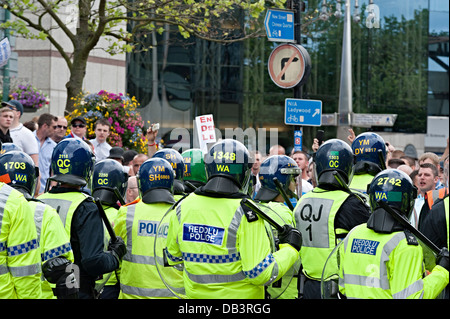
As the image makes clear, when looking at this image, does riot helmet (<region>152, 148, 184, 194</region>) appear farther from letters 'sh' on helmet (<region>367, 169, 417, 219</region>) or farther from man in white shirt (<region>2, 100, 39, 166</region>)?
man in white shirt (<region>2, 100, 39, 166</region>)

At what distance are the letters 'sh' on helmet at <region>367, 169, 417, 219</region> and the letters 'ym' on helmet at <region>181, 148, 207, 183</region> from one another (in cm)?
279

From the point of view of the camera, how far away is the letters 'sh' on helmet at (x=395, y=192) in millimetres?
4723

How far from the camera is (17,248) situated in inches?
174

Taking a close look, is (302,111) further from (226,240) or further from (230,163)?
(226,240)

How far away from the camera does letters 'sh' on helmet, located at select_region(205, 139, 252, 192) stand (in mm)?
4848

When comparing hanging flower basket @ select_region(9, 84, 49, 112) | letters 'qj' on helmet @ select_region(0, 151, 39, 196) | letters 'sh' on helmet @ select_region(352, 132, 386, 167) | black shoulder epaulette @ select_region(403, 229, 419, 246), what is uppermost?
hanging flower basket @ select_region(9, 84, 49, 112)

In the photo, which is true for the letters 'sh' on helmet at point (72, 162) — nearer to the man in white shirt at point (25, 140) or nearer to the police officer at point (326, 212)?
the police officer at point (326, 212)

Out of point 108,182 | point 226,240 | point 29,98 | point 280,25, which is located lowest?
point 226,240

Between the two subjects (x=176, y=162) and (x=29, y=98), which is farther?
(x=29, y=98)

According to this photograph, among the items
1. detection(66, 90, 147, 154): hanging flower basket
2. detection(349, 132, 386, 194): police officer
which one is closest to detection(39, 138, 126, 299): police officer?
detection(349, 132, 386, 194): police officer

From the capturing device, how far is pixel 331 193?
20.8ft

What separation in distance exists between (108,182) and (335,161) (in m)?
2.00

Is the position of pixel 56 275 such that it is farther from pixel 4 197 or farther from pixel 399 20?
pixel 399 20

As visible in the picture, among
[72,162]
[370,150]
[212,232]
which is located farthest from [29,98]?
[212,232]
